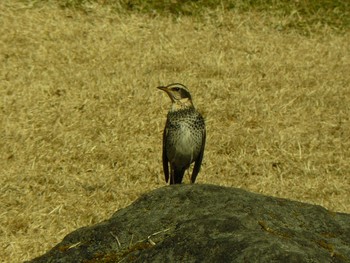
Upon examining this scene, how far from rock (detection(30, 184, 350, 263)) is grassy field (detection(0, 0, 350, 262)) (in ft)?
12.1

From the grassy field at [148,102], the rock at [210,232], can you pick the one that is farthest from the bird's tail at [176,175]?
the rock at [210,232]

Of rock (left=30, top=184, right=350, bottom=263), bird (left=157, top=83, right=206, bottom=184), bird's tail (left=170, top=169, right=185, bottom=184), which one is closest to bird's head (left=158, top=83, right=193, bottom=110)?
bird (left=157, top=83, right=206, bottom=184)

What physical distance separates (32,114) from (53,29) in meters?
4.30

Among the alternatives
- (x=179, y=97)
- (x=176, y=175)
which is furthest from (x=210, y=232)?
(x=176, y=175)

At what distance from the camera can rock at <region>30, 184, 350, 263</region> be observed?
5.10 m

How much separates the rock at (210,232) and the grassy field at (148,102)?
3.70 metres

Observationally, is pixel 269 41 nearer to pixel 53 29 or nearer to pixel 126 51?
pixel 126 51

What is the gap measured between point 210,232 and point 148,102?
9335mm

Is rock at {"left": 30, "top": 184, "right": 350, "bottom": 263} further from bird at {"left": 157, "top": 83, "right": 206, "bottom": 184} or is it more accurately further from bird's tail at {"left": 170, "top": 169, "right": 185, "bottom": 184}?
bird's tail at {"left": 170, "top": 169, "right": 185, "bottom": 184}

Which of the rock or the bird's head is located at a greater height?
the bird's head

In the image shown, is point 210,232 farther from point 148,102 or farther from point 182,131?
point 148,102

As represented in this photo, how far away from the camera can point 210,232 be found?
17.5ft

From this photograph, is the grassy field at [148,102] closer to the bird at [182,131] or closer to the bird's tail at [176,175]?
the bird's tail at [176,175]

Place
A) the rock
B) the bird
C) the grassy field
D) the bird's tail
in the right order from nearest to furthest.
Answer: the rock → the bird → the bird's tail → the grassy field
